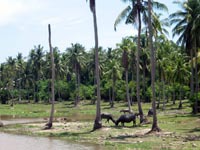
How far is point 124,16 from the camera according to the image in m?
40.8

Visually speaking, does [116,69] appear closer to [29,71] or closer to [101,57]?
[101,57]

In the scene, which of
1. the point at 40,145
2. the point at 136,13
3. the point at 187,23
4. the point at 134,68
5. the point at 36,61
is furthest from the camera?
the point at 36,61

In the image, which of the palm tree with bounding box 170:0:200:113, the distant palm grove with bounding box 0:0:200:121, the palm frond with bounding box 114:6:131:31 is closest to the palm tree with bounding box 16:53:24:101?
the distant palm grove with bounding box 0:0:200:121

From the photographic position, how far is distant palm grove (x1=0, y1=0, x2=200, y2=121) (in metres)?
41.2

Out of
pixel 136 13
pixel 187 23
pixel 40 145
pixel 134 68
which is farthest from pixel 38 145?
pixel 134 68

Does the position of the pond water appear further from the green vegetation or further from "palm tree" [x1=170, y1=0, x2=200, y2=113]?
"palm tree" [x1=170, y1=0, x2=200, y2=113]

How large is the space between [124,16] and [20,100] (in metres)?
96.4

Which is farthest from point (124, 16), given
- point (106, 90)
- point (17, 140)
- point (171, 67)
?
point (106, 90)

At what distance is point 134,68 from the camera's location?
8862cm

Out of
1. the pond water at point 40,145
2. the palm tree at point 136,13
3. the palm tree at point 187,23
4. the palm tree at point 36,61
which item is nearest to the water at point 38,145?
the pond water at point 40,145

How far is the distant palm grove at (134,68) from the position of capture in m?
41.2

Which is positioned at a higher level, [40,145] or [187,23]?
[187,23]

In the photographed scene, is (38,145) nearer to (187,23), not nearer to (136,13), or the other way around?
(136,13)

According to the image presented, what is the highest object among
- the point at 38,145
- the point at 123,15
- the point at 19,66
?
the point at 19,66
